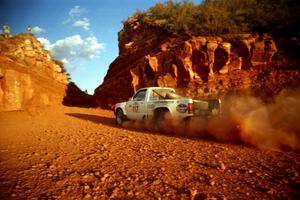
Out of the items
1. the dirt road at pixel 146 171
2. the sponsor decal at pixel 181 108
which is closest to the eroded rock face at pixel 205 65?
the sponsor decal at pixel 181 108

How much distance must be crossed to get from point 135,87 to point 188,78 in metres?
4.78

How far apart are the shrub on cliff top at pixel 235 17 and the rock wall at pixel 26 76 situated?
1217 centimetres

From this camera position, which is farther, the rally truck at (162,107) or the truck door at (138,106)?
the truck door at (138,106)

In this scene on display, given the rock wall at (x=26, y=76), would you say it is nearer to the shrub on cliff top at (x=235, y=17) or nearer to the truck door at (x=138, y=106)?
the truck door at (x=138, y=106)

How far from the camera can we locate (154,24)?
63.6ft

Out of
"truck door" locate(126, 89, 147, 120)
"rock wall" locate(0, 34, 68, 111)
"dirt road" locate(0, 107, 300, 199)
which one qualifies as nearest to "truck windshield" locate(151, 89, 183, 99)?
"truck door" locate(126, 89, 147, 120)

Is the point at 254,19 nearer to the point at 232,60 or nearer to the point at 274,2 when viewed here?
the point at 274,2

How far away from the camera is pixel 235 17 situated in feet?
48.4

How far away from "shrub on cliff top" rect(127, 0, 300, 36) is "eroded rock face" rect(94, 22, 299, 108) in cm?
90

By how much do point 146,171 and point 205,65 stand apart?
11.3 meters

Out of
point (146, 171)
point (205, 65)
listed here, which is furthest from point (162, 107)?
point (205, 65)

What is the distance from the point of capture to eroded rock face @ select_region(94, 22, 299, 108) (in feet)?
41.5

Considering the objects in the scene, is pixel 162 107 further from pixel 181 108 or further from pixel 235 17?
pixel 235 17

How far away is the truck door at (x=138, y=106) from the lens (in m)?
9.34
